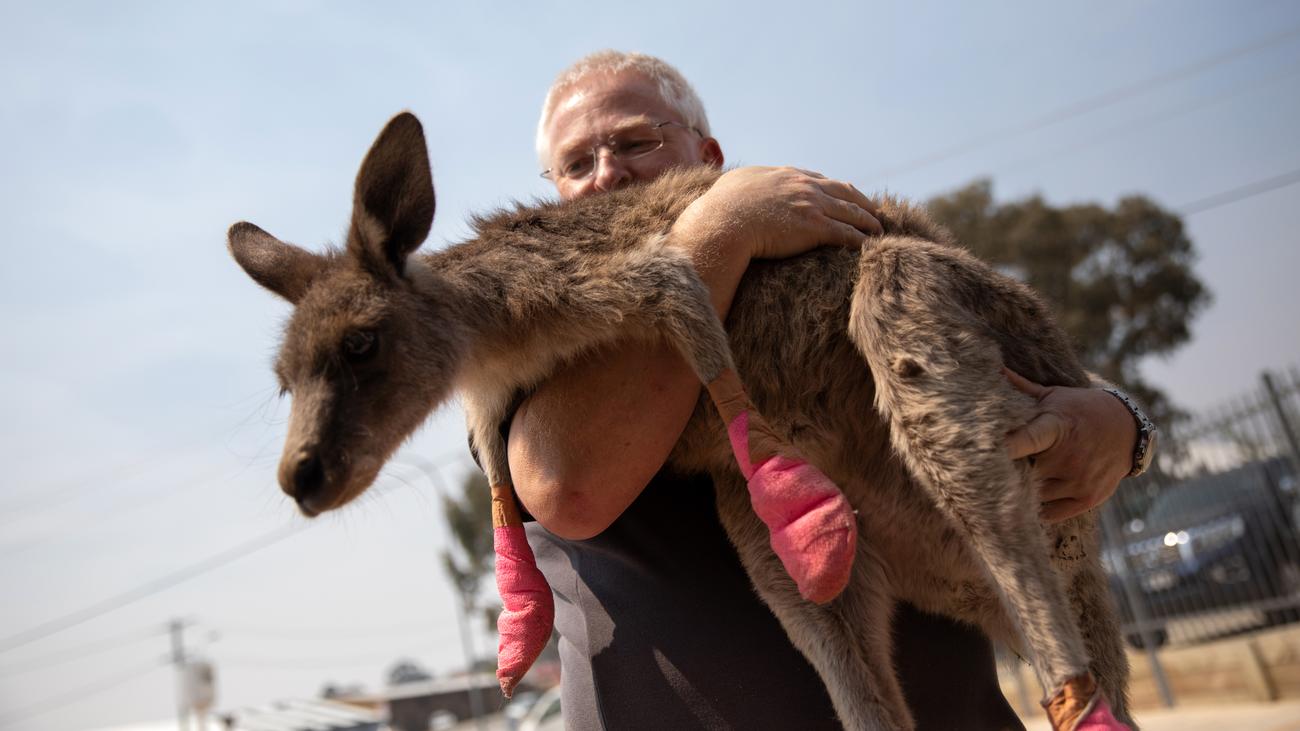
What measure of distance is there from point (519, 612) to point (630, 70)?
6.75 ft

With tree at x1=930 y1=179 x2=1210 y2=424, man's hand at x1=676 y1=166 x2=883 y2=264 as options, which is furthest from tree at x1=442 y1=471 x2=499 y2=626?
man's hand at x1=676 y1=166 x2=883 y2=264

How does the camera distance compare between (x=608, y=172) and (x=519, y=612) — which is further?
(x=608, y=172)

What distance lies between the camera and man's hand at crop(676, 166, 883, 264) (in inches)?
116

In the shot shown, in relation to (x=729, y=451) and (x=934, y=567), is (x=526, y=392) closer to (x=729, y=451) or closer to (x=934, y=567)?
(x=729, y=451)

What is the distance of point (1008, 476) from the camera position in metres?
2.62

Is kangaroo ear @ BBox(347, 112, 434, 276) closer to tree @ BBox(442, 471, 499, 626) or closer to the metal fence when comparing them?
the metal fence

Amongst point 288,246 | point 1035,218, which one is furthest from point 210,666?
point 288,246

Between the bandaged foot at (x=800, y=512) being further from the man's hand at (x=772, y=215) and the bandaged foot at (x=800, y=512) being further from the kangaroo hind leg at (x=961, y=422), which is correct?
the man's hand at (x=772, y=215)

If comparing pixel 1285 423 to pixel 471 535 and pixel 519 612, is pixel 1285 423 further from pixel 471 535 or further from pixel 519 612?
pixel 471 535

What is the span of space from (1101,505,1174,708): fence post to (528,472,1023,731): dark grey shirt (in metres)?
9.80

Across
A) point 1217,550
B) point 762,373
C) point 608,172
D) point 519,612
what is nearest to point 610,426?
point 762,373

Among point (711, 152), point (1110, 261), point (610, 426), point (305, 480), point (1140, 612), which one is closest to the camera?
point (305, 480)

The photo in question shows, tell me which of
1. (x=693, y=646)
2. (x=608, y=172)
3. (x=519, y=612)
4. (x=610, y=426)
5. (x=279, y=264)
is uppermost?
(x=608, y=172)

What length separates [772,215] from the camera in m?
2.95
